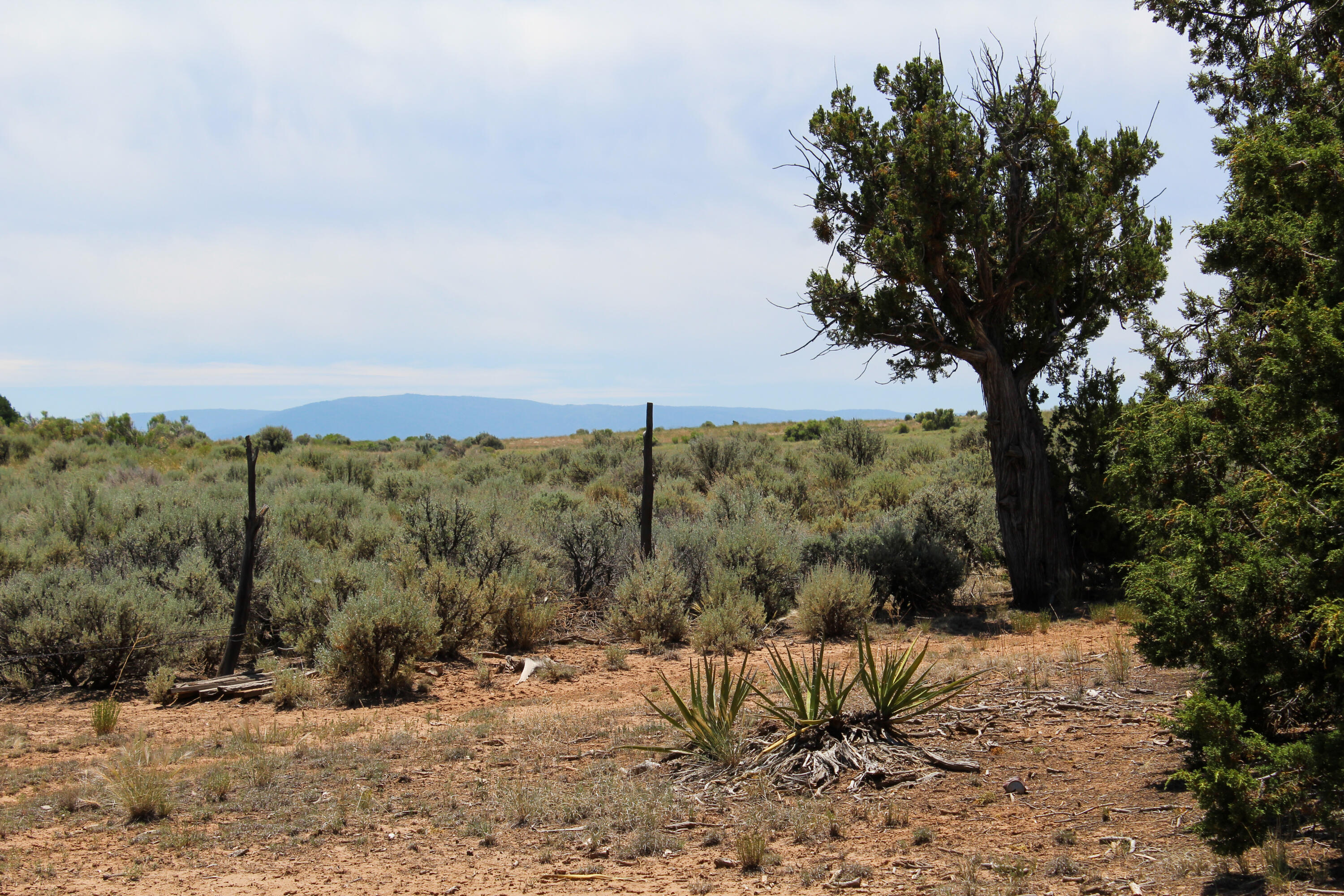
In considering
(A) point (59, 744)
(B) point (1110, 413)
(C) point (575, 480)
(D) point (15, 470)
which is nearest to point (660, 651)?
(A) point (59, 744)

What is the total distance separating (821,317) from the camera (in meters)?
12.5

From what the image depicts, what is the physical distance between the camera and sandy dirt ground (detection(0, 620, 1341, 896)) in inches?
167

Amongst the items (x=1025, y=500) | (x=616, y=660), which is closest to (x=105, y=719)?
(x=616, y=660)

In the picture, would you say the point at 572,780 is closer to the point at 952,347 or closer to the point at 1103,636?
the point at 1103,636

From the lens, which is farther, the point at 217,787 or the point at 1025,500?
the point at 1025,500

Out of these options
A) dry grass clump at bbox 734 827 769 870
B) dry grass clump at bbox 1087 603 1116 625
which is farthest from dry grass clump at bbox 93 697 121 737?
dry grass clump at bbox 1087 603 1116 625

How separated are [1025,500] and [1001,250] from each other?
350 cm

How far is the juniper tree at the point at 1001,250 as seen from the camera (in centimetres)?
1148

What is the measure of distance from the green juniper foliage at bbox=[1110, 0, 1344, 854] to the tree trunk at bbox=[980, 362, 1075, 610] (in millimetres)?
5545

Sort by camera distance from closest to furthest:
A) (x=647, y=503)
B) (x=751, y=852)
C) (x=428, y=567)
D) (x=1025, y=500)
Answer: (x=751, y=852) → (x=1025, y=500) → (x=428, y=567) → (x=647, y=503)

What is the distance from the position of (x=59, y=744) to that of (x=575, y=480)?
20622 millimetres

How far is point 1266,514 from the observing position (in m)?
3.98

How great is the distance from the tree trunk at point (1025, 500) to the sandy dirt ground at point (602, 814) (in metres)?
4.28

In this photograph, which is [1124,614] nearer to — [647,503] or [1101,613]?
[1101,613]
